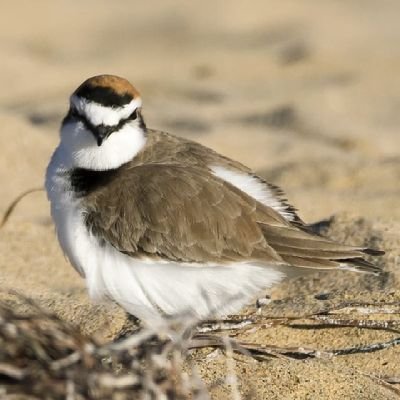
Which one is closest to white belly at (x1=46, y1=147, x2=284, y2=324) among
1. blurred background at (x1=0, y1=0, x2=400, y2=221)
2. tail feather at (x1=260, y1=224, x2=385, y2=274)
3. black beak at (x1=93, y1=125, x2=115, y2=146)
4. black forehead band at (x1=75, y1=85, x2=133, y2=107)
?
tail feather at (x1=260, y1=224, x2=385, y2=274)

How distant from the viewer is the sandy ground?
161 inches

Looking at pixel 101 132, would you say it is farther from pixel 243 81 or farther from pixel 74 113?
pixel 243 81

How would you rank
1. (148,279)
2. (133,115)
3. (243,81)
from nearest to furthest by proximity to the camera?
Result: (148,279) → (133,115) → (243,81)

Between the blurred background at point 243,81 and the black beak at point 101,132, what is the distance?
236cm

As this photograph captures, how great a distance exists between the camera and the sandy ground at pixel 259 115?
4.09 metres

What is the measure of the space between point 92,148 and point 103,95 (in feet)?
0.77

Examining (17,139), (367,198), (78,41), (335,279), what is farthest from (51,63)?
(335,279)

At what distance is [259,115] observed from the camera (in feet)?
30.1

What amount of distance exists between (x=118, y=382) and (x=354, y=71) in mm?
8647

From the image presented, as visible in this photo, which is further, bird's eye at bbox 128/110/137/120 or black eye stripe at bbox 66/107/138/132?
bird's eye at bbox 128/110/137/120

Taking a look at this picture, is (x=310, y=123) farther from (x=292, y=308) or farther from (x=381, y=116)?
(x=292, y=308)

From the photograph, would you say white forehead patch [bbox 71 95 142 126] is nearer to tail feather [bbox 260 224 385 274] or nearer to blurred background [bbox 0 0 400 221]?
tail feather [bbox 260 224 385 274]

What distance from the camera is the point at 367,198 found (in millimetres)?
6680

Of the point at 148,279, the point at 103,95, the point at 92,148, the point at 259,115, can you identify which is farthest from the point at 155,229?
the point at 259,115
